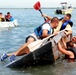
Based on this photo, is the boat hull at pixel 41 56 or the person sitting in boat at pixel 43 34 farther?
the person sitting in boat at pixel 43 34

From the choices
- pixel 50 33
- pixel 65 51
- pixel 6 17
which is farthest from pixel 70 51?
pixel 6 17

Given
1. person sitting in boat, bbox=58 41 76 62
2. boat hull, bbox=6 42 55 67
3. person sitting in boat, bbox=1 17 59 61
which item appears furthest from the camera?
person sitting in boat, bbox=58 41 76 62

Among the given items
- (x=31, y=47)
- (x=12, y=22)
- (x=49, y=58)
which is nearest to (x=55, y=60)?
(x=49, y=58)

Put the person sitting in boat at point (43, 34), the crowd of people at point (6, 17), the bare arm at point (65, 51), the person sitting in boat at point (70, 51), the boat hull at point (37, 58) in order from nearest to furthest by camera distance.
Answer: the boat hull at point (37, 58) < the person sitting in boat at point (43, 34) < the bare arm at point (65, 51) < the person sitting in boat at point (70, 51) < the crowd of people at point (6, 17)

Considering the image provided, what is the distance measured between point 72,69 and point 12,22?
15.8 meters

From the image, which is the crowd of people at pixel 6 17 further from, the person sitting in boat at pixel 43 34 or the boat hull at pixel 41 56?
the boat hull at pixel 41 56

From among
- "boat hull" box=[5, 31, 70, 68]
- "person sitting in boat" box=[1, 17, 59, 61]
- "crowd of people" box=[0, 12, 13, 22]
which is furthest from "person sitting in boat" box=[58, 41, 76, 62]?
"crowd of people" box=[0, 12, 13, 22]

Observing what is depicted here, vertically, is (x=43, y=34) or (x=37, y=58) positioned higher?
(x=43, y=34)

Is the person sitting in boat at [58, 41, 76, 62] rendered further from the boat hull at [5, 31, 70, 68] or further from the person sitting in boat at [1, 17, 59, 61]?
the person sitting in boat at [1, 17, 59, 61]

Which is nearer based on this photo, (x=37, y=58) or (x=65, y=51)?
(x=37, y=58)

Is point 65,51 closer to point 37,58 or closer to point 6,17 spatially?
point 37,58

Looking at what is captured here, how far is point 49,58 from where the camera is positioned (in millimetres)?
9422

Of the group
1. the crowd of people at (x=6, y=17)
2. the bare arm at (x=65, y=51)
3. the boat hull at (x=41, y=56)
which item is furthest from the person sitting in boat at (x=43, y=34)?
the crowd of people at (x=6, y=17)

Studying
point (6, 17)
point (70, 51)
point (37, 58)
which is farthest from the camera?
point (6, 17)
